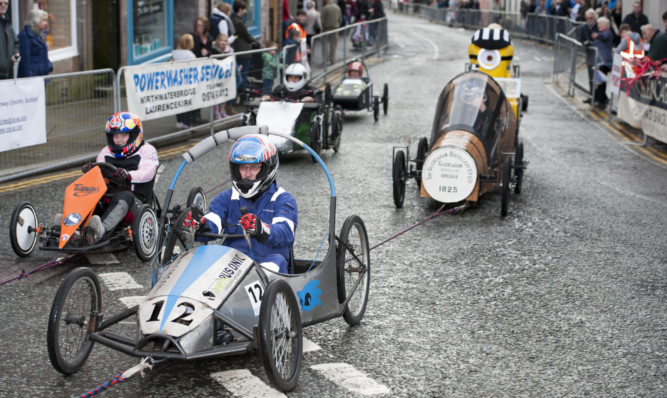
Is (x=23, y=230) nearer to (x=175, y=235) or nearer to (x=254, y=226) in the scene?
(x=175, y=235)

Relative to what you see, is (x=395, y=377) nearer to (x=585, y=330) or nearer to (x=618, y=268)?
(x=585, y=330)

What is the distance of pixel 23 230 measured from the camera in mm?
7969

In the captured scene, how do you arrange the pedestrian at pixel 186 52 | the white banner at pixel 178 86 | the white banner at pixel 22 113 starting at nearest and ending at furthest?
1. the white banner at pixel 22 113
2. the white banner at pixel 178 86
3. the pedestrian at pixel 186 52

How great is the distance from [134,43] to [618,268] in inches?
601

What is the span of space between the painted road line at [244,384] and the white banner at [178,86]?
787 centimetres

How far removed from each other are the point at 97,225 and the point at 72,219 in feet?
0.72

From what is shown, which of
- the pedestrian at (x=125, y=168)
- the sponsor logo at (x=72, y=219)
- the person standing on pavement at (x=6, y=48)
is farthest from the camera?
the person standing on pavement at (x=6, y=48)

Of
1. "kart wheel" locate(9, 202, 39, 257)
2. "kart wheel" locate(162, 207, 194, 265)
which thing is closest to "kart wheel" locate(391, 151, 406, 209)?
"kart wheel" locate(9, 202, 39, 257)

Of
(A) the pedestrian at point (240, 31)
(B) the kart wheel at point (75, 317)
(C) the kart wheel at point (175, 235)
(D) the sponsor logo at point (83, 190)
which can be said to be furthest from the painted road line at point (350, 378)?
(A) the pedestrian at point (240, 31)

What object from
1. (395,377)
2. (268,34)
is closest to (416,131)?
(395,377)

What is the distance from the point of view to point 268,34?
31156mm

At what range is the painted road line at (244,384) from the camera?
520 centimetres

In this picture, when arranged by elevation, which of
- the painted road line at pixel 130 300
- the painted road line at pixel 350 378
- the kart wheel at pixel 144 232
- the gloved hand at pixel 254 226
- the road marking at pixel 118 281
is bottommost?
the painted road line at pixel 350 378

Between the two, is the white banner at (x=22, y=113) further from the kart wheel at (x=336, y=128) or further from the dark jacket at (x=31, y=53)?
the kart wheel at (x=336, y=128)
